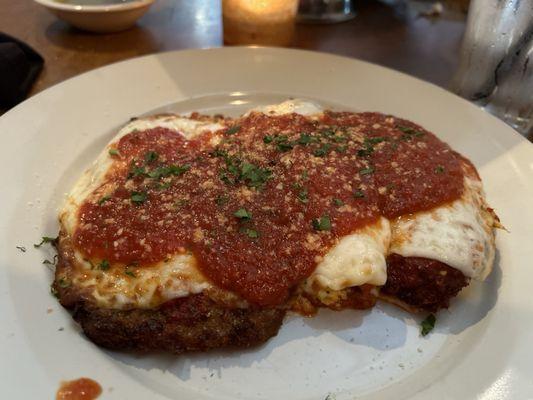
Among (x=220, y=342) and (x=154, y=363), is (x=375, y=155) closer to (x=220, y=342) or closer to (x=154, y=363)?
(x=220, y=342)

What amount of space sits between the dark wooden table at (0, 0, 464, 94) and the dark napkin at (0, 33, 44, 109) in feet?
0.41

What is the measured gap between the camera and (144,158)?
7.54ft

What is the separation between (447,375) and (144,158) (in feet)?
5.21

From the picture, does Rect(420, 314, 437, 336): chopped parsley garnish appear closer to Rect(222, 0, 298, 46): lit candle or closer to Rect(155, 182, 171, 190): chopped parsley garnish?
Rect(155, 182, 171, 190): chopped parsley garnish

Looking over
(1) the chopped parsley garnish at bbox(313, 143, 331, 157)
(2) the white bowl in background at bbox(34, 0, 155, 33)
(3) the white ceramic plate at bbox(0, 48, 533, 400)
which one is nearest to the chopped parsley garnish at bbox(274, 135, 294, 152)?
(1) the chopped parsley garnish at bbox(313, 143, 331, 157)

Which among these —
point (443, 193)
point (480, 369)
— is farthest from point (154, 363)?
point (443, 193)

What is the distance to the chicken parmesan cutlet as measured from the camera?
187 centimetres

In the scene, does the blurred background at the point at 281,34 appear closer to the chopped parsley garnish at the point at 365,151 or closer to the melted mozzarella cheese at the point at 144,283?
the chopped parsley garnish at the point at 365,151

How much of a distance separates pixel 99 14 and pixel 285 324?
2692 mm

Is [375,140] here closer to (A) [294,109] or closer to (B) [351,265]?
(A) [294,109]

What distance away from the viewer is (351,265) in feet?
6.40

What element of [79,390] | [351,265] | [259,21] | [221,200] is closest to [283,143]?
[221,200]

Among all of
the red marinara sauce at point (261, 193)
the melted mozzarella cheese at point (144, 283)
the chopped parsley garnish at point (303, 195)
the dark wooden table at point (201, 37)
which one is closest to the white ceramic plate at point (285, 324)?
the melted mozzarella cheese at point (144, 283)

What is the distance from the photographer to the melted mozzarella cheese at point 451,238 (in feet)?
6.59
